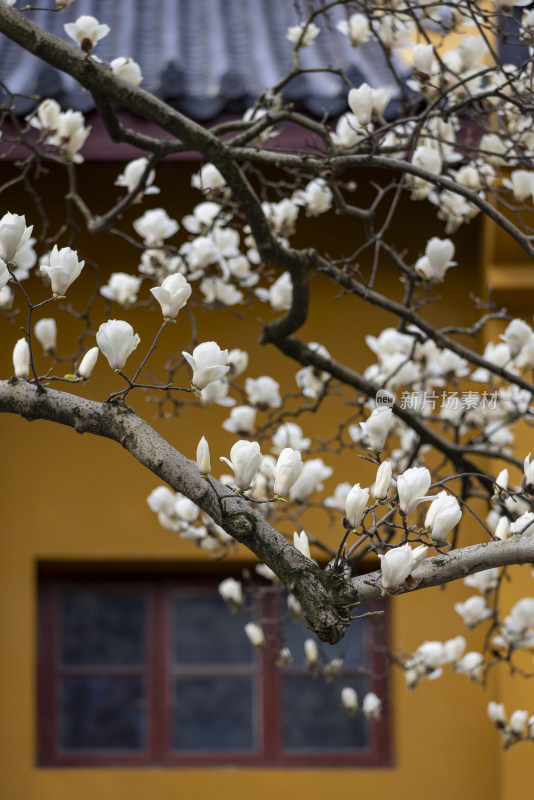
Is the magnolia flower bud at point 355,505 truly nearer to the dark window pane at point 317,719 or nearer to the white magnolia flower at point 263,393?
the white magnolia flower at point 263,393

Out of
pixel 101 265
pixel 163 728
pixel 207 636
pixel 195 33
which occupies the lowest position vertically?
pixel 163 728

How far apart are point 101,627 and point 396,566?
2.29m

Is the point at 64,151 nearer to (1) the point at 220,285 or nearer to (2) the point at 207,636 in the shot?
(1) the point at 220,285

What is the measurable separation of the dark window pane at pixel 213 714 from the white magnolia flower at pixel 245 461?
2166mm

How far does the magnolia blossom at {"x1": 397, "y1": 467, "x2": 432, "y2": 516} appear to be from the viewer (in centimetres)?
112

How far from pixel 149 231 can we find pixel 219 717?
1.62m

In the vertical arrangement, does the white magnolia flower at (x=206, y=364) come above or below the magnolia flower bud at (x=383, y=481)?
above

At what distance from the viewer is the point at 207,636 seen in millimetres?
3170

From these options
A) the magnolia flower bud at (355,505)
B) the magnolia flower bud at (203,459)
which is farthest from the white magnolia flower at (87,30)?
the magnolia flower bud at (355,505)

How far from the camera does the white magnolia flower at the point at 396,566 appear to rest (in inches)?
41.1

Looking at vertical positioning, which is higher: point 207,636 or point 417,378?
point 417,378

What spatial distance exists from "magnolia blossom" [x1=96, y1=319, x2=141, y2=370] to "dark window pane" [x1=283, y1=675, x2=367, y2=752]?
7.21 feet

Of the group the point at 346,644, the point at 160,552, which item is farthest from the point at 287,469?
the point at 346,644

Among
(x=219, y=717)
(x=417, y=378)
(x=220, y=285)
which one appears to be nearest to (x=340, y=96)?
(x=220, y=285)
